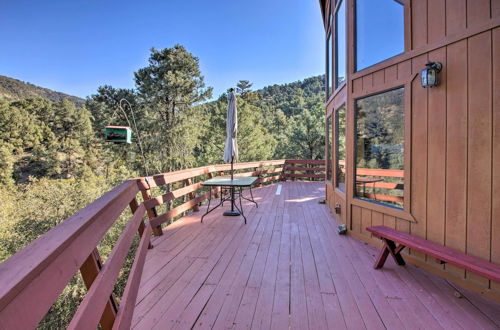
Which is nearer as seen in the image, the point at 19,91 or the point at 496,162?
the point at 496,162

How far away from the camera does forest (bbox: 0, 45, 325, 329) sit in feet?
48.0

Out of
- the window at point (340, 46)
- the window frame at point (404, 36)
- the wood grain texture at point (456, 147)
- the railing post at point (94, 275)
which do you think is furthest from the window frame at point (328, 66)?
the railing post at point (94, 275)

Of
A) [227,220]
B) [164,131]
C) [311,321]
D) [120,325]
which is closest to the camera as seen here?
[120,325]

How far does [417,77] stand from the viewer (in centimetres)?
275

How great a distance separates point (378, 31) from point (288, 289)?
321cm

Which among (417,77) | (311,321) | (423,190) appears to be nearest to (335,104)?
(417,77)

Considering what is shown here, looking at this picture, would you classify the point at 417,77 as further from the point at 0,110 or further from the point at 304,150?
the point at 0,110

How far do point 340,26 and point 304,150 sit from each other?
436 inches

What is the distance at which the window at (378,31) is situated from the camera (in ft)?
10.0

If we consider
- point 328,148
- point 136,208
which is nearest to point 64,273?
point 136,208

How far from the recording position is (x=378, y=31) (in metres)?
3.37

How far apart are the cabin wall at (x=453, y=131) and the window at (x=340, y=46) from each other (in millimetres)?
1301

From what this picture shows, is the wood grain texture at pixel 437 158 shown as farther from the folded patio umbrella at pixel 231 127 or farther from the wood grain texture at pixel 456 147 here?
the folded patio umbrella at pixel 231 127

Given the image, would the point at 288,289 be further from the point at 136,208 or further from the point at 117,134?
the point at 117,134
